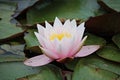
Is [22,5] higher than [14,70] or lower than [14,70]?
higher

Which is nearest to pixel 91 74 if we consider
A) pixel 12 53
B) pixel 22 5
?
pixel 12 53

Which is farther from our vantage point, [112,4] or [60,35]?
[112,4]

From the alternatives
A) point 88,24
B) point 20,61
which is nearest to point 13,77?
point 20,61

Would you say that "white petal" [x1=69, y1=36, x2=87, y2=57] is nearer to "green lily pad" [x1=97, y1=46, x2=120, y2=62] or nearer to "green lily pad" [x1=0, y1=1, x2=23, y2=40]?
"green lily pad" [x1=97, y1=46, x2=120, y2=62]

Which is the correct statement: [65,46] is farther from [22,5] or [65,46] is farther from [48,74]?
[22,5]

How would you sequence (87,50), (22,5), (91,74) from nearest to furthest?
(91,74) → (87,50) → (22,5)

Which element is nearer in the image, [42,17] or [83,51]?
[83,51]

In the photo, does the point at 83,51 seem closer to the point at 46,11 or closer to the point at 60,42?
the point at 60,42

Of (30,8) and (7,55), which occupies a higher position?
(30,8)
